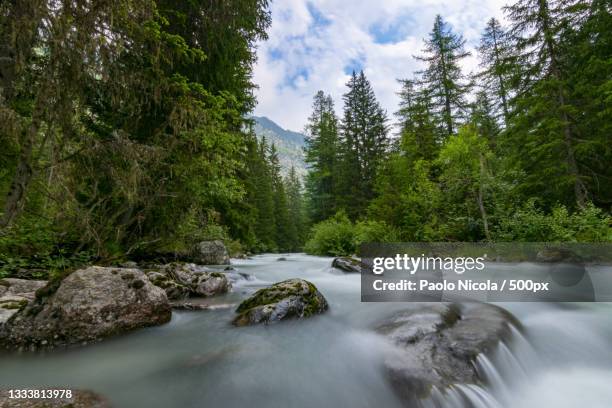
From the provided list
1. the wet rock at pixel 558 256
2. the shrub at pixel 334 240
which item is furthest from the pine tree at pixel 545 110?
the shrub at pixel 334 240

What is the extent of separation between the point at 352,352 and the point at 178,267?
5290 mm

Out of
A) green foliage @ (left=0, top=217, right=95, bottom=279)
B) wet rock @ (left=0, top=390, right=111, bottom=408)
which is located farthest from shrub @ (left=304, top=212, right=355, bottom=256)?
wet rock @ (left=0, top=390, right=111, bottom=408)

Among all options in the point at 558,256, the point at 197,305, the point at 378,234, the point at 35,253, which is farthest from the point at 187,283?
the point at 558,256

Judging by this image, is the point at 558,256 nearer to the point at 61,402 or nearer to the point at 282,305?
the point at 282,305

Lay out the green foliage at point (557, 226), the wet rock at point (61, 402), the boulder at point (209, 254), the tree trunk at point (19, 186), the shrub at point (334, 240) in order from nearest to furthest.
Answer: the wet rock at point (61, 402) → the tree trunk at point (19, 186) → the green foliage at point (557, 226) → the boulder at point (209, 254) → the shrub at point (334, 240)

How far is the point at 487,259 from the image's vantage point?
11.4 m

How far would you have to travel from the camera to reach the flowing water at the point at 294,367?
2752 mm

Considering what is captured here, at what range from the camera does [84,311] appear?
12.1 feet

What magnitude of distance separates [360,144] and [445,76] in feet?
28.5

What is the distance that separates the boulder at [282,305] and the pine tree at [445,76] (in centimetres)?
2084

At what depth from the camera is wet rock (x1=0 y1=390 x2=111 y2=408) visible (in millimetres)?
2201

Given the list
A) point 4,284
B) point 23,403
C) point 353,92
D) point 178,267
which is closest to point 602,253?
point 178,267

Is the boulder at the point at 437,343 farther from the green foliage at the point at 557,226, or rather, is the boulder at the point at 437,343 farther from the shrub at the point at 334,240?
the shrub at the point at 334,240

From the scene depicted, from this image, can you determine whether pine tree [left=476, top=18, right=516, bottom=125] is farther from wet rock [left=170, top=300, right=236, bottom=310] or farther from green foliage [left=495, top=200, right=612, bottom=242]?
wet rock [left=170, top=300, right=236, bottom=310]
